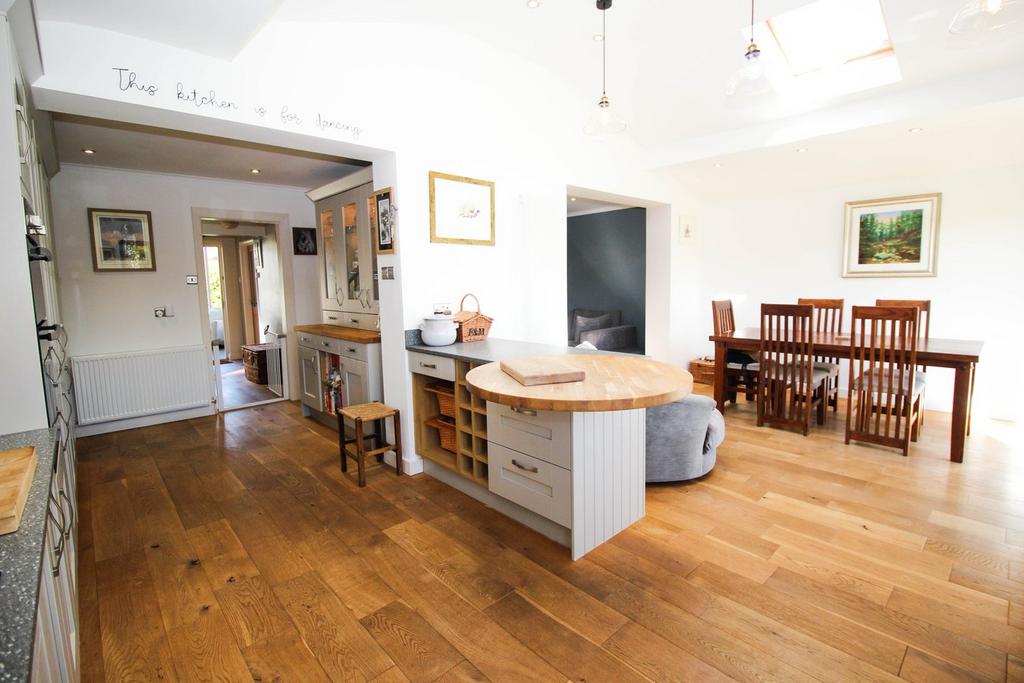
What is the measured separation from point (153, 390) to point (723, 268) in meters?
6.21

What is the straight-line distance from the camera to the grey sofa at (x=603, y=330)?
6.71 m

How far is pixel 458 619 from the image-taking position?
1.87 metres

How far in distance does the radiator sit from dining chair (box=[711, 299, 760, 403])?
4.86 m

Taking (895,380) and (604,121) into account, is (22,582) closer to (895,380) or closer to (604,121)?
(604,121)

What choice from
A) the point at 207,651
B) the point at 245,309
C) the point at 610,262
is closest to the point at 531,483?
the point at 207,651

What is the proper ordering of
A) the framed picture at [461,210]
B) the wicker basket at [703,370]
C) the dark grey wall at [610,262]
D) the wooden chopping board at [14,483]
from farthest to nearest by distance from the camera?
1. the dark grey wall at [610,262]
2. the wicker basket at [703,370]
3. the framed picture at [461,210]
4. the wooden chopping board at [14,483]

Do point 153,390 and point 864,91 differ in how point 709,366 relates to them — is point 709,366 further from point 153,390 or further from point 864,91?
point 153,390

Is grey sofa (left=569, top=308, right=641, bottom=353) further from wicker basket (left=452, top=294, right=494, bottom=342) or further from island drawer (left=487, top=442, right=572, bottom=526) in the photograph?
island drawer (left=487, top=442, right=572, bottom=526)

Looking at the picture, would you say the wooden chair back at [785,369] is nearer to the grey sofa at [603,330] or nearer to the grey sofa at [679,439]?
the grey sofa at [679,439]

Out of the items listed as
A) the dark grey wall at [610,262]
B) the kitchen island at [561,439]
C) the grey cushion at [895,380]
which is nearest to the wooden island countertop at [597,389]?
the kitchen island at [561,439]

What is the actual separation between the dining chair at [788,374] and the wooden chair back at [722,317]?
0.50 metres

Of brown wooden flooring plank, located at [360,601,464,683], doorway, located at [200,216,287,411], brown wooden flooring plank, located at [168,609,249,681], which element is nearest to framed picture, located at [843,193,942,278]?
brown wooden flooring plank, located at [360,601,464,683]

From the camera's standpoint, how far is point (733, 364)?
4.52m

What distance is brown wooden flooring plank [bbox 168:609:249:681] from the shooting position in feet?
5.34
